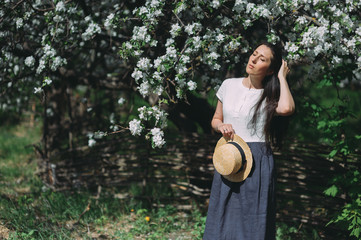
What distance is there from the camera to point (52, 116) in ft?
21.4

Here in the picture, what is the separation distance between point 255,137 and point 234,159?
295 mm

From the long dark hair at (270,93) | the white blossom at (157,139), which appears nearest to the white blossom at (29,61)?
the white blossom at (157,139)

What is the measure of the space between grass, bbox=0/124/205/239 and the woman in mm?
1326

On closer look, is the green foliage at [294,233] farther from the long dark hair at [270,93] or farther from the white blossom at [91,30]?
the white blossom at [91,30]

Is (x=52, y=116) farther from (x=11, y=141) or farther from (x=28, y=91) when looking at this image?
(x=11, y=141)

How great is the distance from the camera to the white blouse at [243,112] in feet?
9.78

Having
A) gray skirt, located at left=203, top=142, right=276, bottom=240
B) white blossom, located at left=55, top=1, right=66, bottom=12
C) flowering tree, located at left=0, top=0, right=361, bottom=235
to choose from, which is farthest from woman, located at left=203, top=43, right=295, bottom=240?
white blossom, located at left=55, top=1, right=66, bottom=12

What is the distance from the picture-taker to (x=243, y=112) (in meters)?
2.98

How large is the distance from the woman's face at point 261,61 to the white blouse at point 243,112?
160 millimetres

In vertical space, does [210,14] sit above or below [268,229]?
above

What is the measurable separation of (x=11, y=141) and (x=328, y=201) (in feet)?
19.0

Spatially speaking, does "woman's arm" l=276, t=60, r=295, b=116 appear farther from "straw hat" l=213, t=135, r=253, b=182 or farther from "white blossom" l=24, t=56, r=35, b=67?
"white blossom" l=24, t=56, r=35, b=67

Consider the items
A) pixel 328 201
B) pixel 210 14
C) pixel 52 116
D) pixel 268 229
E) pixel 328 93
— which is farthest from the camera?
pixel 328 93

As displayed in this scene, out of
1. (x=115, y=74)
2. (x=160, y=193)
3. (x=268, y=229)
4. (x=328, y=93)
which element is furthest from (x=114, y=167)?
(x=328, y=93)
